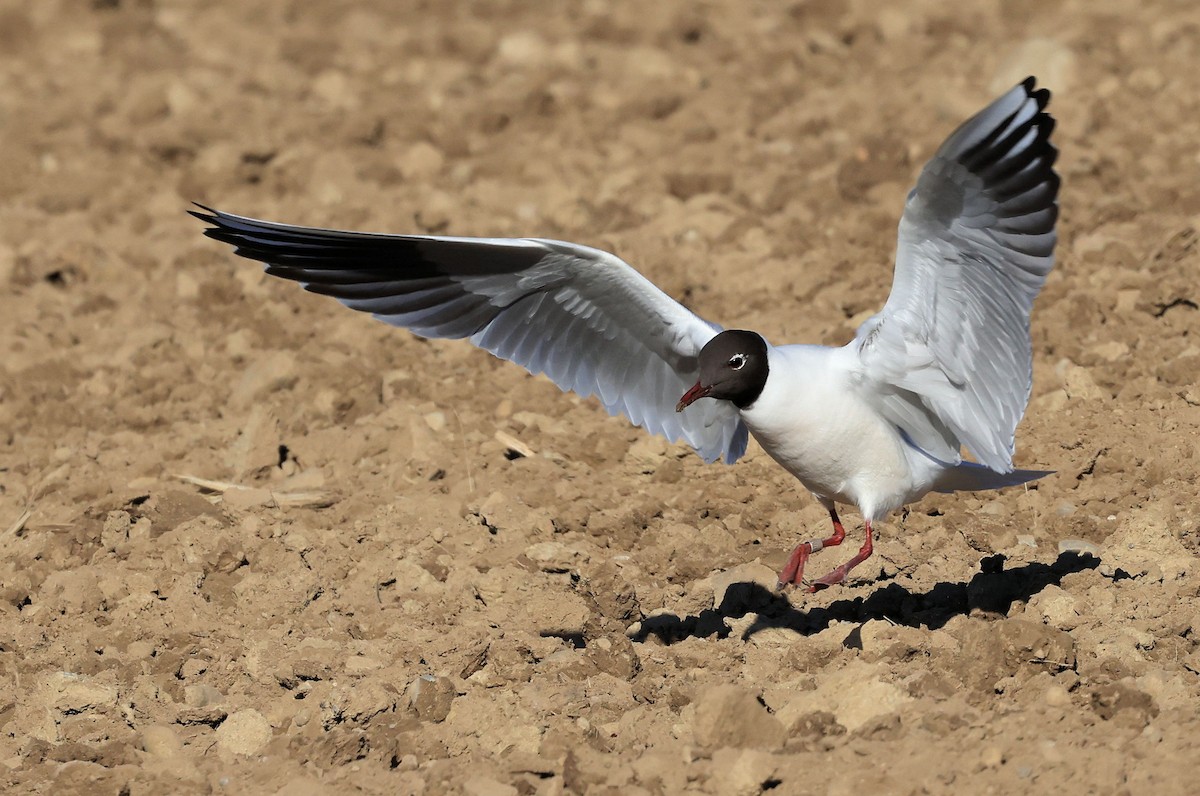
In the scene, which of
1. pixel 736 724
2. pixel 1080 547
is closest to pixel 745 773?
pixel 736 724

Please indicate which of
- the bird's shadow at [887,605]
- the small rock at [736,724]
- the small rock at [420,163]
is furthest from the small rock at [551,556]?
the small rock at [420,163]

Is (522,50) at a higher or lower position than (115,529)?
higher

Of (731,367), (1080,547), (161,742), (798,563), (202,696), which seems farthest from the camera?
(1080,547)

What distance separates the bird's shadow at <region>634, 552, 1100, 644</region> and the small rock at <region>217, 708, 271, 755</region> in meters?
1.49

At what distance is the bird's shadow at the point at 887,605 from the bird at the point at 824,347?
184 mm

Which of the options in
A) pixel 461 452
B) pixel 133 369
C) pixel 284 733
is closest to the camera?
pixel 284 733

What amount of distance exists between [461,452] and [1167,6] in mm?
6748

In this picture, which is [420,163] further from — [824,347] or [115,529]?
[824,347]

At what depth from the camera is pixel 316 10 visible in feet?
44.5

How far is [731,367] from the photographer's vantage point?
6.14m

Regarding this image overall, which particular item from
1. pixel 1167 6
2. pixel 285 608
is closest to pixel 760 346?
pixel 285 608

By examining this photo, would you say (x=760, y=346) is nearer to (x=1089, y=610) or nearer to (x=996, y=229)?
(x=996, y=229)

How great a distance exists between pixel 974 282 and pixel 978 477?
811 millimetres

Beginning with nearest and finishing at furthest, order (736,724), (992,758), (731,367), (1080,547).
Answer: (992,758) → (736,724) → (731,367) → (1080,547)
